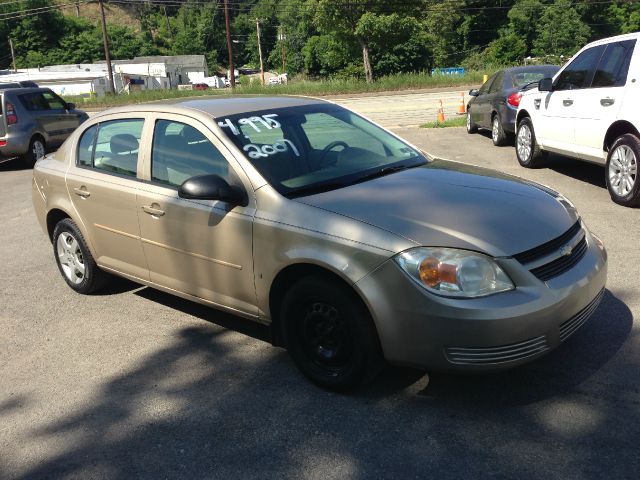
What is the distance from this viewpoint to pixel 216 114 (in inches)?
164

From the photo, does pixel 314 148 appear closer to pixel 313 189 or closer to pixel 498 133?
pixel 313 189

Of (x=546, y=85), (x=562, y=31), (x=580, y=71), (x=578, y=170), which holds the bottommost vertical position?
(x=578, y=170)

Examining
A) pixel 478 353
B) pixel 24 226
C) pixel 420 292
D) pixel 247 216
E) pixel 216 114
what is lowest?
pixel 24 226

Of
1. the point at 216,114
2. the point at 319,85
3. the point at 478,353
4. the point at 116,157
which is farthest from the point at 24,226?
the point at 319,85

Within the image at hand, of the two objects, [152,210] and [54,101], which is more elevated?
[54,101]

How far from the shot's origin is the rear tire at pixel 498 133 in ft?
39.9

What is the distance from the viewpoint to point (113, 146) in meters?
4.86

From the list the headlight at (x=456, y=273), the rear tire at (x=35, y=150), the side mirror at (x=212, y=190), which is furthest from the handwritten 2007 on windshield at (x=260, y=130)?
the rear tire at (x=35, y=150)

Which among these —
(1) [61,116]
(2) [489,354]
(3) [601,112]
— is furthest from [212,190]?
(1) [61,116]

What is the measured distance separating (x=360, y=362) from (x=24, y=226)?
6636mm

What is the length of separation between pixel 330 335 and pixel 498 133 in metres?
9.81

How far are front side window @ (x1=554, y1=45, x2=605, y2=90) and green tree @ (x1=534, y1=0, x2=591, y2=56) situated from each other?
7291cm

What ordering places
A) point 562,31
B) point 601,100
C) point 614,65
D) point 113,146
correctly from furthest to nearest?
point 562,31 → point 601,100 → point 614,65 → point 113,146

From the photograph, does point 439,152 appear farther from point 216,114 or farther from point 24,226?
point 216,114
